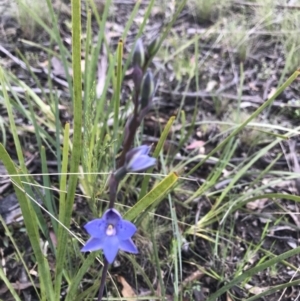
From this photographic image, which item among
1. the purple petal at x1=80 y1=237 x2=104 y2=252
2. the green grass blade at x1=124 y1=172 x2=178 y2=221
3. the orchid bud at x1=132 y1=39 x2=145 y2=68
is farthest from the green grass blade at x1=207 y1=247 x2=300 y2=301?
the orchid bud at x1=132 y1=39 x2=145 y2=68

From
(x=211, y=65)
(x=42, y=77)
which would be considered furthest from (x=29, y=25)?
(x=211, y=65)

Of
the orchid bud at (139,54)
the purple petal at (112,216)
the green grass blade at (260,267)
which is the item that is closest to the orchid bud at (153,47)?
the orchid bud at (139,54)

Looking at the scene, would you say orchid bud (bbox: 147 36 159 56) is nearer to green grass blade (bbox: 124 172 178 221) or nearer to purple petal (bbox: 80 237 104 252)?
green grass blade (bbox: 124 172 178 221)

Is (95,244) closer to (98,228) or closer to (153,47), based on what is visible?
(98,228)

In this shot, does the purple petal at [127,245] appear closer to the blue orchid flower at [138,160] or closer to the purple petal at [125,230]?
the purple petal at [125,230]

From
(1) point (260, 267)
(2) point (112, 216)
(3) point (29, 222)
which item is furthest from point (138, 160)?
(1) point (260, 267)

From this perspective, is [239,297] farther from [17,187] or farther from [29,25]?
[29,25]
